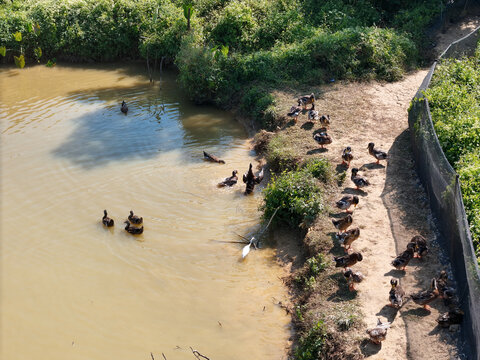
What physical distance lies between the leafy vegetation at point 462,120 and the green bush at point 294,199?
3091mm

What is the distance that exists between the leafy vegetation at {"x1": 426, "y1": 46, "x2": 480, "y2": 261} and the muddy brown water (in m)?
4.23

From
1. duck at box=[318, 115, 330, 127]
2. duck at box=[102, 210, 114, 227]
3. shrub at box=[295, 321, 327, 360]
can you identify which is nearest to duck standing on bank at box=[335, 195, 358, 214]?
shrub at box=[295, 321, 327, 360]

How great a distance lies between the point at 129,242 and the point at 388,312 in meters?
5.87

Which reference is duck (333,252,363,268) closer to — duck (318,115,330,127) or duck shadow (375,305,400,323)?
duck shadow (375,305,400,323)

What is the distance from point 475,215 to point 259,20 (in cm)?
1418

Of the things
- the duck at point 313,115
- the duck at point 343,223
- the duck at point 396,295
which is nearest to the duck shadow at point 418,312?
the duck at point 396,295

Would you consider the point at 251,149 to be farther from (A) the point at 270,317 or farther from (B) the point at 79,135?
(A) the point at 270,317

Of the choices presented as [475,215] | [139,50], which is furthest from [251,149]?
[139,50]

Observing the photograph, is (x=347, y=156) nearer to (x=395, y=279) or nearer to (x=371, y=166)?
(x=371, y=166)

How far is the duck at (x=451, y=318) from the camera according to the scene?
7793 mm

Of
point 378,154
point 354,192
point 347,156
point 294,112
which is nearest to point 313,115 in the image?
point 294,112

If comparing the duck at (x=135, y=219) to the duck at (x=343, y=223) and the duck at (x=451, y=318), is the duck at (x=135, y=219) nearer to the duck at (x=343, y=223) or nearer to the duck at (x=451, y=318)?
the duck at (x=343, y=223)

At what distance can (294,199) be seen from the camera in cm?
1127

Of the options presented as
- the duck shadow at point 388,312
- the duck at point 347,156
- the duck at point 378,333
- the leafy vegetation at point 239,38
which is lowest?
the duck shadow at point 388,312
